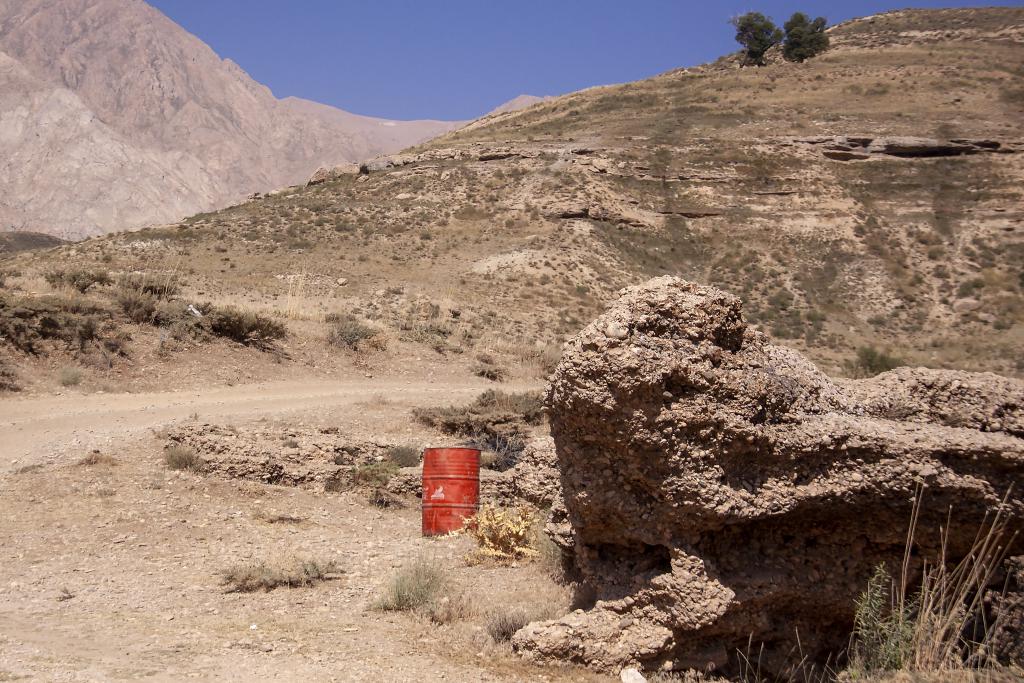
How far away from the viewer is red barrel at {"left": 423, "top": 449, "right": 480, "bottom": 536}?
791cm

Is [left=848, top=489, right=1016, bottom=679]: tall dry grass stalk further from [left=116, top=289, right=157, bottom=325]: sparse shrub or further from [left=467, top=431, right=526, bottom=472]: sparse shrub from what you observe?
[left=116, top=289, right=157, bottom=325]: sparse shrub

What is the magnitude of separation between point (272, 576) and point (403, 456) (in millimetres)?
3918

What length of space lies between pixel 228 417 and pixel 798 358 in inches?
308

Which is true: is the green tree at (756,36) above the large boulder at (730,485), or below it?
above

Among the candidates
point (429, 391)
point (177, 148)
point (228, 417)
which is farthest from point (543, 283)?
point (177, 148)

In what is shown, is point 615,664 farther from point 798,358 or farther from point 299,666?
point 798,358

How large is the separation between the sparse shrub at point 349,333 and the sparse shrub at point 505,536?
10.4 meters

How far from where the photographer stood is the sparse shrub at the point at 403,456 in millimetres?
9992

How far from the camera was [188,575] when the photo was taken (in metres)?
6.47

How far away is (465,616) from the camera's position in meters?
5.54

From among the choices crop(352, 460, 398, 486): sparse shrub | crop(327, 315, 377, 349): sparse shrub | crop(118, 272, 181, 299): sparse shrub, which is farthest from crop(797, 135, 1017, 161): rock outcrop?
crop(352, 460, 398, 486): sparse shrub

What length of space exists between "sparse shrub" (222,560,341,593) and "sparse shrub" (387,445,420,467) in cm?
341

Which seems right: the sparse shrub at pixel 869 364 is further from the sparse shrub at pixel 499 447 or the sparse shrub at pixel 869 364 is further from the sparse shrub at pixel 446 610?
the sparse shrub at pixel 446 610

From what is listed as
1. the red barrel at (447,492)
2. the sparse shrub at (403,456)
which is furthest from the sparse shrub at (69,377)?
the red barrel at (447,492)
